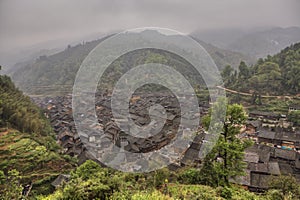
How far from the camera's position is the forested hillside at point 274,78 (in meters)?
30.4

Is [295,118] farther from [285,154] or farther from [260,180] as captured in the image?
[260,180]

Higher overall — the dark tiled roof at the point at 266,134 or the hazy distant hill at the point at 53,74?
the hazy distant hill at the point at 53,74

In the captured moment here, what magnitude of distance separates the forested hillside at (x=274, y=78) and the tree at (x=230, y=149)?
28.2 m

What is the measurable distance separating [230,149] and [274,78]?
102 feet

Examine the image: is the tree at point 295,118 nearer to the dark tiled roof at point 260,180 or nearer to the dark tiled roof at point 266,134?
the dark tiled roof at point 266,134

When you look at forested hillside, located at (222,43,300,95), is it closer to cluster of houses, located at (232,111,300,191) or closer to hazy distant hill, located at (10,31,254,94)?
cluster of houses, located at (232,111,300,191)

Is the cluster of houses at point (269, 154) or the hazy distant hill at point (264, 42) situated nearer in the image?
the cluster of houses at point (269, 154)

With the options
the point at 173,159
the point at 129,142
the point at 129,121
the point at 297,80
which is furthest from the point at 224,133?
the point at 297,80

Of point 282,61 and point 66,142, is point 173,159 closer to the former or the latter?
point 66,142

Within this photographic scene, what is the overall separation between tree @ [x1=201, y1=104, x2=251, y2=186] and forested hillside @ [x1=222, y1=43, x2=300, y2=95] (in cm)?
2818

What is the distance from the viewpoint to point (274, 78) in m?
32.6

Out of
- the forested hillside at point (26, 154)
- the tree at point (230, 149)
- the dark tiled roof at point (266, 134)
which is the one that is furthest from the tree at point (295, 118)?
the forested hillside at point (26, 154)

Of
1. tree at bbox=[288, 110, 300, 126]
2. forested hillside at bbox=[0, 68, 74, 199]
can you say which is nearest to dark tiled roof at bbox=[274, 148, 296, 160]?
tree at bbox=[288, 110, 300, 126]

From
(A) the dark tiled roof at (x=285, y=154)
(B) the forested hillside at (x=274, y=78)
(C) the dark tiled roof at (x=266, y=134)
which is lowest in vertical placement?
(A) the dark tiled roof at (x=285, y=154)
